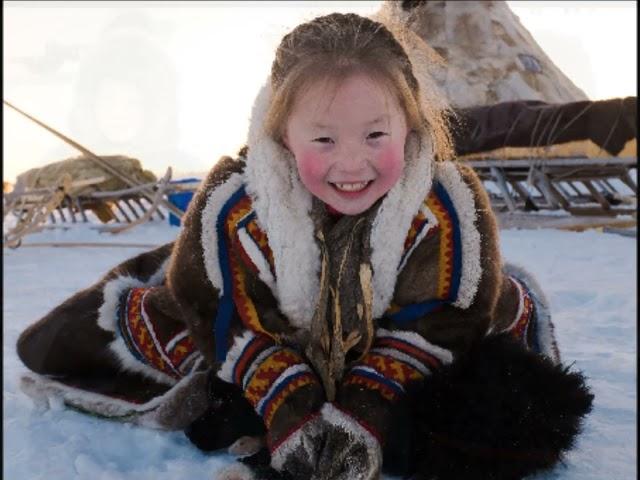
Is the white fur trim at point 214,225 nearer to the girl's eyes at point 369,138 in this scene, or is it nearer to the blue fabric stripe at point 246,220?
the blue fabric stripe at point 246,220

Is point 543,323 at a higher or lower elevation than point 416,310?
lower

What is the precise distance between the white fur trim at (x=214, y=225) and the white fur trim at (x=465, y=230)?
0.40 meters

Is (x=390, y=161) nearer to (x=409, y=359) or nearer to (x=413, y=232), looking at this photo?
(x=413, y=232)

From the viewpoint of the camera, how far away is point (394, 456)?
114 centimetres

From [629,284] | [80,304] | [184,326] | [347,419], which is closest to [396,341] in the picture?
[347,419]

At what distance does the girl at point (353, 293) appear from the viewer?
3.56ft

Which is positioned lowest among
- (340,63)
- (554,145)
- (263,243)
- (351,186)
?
(554,145)

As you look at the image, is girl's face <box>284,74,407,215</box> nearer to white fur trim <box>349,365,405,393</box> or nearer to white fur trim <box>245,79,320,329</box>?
white fur trim <box>245,79,320,329</box>

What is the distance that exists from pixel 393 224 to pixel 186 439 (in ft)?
1.99

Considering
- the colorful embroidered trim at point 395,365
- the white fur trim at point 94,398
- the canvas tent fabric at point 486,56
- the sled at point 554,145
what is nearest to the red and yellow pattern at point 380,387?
the colorful embroidered trim at point 395,365

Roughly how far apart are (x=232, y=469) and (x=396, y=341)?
35cm

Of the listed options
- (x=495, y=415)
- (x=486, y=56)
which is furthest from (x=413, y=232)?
(x=486, y=56)

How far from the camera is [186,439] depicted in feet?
4.52

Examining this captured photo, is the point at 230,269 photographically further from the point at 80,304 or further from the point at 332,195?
the point at 80,304
